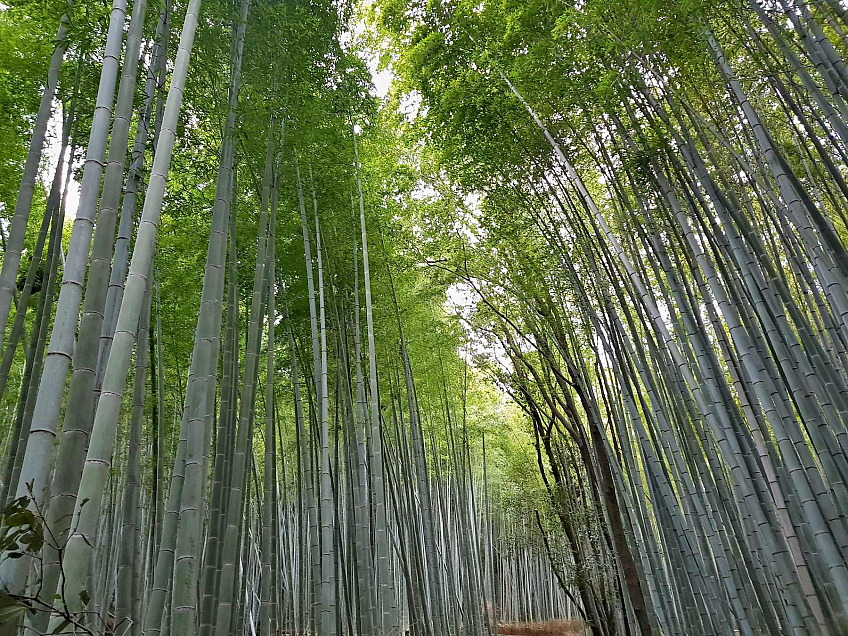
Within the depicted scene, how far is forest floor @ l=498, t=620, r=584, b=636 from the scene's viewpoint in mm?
9902

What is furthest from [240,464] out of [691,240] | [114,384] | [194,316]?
[194,316]

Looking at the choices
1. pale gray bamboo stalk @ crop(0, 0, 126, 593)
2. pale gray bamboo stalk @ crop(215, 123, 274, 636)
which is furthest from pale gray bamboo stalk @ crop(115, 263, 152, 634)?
pale gray bamboo stalk @ crop(0, 0, 126, 593)

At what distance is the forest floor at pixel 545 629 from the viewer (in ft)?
32.5

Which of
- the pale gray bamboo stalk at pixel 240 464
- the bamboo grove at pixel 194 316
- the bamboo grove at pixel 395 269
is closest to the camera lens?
the bamboo grove at pixel 194 316

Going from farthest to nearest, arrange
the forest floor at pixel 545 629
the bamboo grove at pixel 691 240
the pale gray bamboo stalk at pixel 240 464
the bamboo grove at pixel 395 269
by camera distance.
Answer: the forest floor at pixel 545 629 → the bamboo grove at pixel 691 240 → the pale gray bamboo stalk at pixel 240 464 → the bamboo grove at pixel 395 269

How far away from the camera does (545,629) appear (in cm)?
1057

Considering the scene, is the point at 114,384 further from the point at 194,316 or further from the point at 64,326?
the point at 194,316

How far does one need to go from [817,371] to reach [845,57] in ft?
7.66

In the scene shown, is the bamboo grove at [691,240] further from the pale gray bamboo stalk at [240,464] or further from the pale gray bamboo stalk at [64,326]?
the pale gray bamboo stalk at [64,326]

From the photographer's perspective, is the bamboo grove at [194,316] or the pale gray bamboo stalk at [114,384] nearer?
the pale gray bamboo stalk at [114,384]

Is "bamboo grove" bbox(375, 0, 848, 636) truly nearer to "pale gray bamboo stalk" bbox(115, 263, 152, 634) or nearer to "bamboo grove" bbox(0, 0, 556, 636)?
"bamboo grove" bbox(0, 0, 556, 636)

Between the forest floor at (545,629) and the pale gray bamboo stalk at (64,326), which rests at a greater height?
the pale gray bamboo stalk at (64,326)

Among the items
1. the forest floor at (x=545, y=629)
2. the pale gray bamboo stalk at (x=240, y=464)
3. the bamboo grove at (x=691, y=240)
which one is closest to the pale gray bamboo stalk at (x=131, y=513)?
the pale gray bamboo stalk at (x=240, y=464)

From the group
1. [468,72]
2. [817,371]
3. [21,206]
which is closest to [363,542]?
[21,206]
